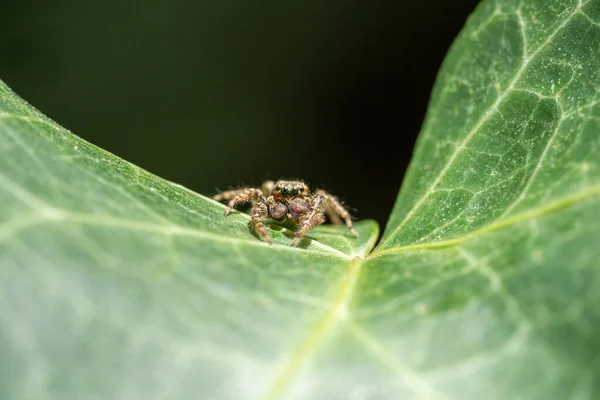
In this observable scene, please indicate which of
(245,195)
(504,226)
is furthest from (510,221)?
(245,195)

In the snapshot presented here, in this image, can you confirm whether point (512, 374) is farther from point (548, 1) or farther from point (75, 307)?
point (548, 1)

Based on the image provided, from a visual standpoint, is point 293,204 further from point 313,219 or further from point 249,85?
point 249,85

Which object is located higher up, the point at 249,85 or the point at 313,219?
the point at 249,85

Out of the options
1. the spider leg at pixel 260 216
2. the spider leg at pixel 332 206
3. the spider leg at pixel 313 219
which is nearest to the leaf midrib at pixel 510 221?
the spider leg at pixel 260 216

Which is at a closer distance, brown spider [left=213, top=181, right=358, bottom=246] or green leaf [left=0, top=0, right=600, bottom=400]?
green leaf [left=0, top=0, right=600, bottom=400]

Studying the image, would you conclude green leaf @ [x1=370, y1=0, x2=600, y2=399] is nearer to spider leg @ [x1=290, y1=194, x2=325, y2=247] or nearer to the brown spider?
spider leg @ [x1=290, y1=194, x2=325, y2=247]

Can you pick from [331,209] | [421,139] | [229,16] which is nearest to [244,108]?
[229,16]

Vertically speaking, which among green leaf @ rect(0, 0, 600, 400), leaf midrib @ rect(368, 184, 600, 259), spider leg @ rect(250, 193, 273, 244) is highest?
spider leg @ rect(250, 193, 273, 244)

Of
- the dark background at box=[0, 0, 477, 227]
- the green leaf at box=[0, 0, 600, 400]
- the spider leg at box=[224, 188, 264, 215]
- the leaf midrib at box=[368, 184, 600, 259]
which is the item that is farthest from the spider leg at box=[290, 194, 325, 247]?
the dark background at box=[0, 0, 477, 227]
